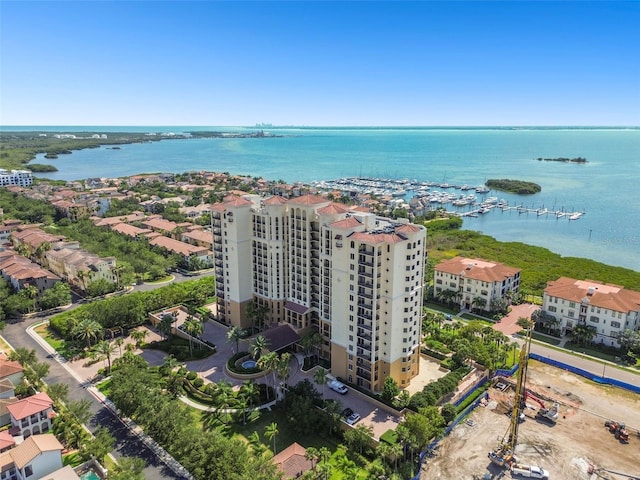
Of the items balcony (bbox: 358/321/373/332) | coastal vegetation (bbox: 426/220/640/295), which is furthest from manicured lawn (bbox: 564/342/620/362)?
balcony (bbox: 358/321/373/332)

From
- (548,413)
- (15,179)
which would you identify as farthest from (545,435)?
(15,179)

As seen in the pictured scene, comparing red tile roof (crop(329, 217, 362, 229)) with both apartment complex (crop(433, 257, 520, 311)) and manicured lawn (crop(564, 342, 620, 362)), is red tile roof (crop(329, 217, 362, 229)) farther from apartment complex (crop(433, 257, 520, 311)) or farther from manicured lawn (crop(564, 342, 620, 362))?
manicured lawn (crop(564, 342, 620, 362))

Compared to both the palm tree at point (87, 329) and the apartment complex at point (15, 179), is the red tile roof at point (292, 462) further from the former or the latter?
the apartment complex at point (15, 179)

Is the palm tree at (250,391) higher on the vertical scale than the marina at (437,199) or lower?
lower

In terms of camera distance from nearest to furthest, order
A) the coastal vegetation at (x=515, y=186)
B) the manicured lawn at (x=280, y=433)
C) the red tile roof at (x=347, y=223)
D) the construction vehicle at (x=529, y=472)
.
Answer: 1. the construction vehicle at (x=529, y=472)
2. the manicured lawn at (x=280, y=433)
3. the red tile roof at (x=347, y=223)
4. the coastal vegetation at (x=515, y=186)

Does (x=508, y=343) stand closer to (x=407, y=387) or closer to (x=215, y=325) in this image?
(x=407, y=387)

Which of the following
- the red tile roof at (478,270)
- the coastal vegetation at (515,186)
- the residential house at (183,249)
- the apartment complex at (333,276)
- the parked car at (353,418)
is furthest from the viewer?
the coastal vegetation at (515,186)

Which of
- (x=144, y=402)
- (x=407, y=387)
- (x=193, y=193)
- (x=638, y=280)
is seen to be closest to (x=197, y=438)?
(x=144, y=402)

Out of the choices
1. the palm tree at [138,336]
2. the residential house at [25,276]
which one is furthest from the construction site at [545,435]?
the residential house at [25,276]
